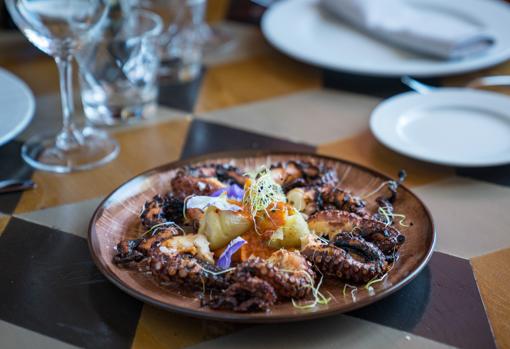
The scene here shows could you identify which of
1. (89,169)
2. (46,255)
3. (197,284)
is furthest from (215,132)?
(197,284)

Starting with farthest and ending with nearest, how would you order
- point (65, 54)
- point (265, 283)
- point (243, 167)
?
point (65, 54), point (243, 167), point (265, 283)

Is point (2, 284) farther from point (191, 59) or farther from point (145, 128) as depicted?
point (191, 59)

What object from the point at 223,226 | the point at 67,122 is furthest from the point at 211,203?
the point at 67,122

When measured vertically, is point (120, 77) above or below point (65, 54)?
below

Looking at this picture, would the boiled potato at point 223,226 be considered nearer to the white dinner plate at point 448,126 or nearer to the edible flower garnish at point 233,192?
the edible flower garnish at point 233,192

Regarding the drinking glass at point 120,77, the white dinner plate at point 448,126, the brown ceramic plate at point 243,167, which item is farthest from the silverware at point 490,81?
the drinking glass at point 120,77

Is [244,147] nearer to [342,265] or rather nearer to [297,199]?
[297,199]
